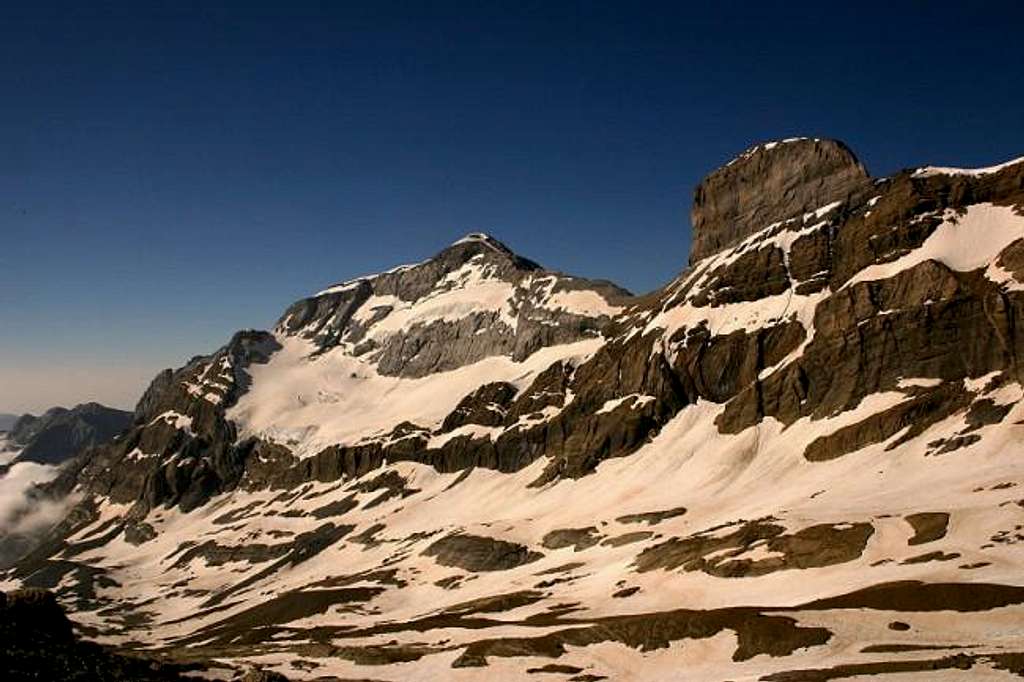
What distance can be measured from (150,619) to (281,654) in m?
111

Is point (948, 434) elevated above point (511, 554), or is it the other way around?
point (948, 434)

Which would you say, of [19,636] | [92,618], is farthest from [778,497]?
[92,618]

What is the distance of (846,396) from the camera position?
6575 inches

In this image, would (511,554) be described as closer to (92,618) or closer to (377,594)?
(377,594)

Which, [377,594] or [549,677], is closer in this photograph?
[549,677]

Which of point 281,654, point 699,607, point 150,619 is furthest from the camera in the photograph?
point 150,619

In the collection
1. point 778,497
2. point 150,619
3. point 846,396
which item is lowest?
point 150,619

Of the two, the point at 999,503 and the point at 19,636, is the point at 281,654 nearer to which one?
the point at 19,636

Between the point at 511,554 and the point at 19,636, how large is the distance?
105335 millimetres

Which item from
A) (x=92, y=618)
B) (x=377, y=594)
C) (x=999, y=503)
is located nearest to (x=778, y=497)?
(x=999, y=503)

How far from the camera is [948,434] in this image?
137 m

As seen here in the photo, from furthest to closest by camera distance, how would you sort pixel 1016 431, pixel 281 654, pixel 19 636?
1. pixel 1016 431
2. pixel 281 654
3. pixel 19 636

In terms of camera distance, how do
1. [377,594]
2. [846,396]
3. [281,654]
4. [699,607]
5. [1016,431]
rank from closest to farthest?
[699,607] → [281,654] → [1016,431] → [377,594] → [846,396]

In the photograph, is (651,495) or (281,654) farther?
(651,495)
